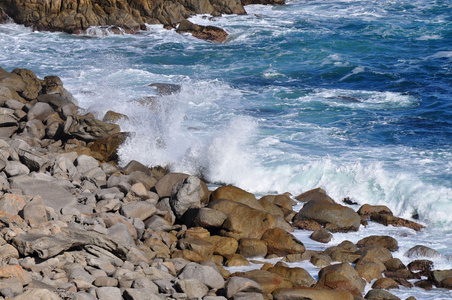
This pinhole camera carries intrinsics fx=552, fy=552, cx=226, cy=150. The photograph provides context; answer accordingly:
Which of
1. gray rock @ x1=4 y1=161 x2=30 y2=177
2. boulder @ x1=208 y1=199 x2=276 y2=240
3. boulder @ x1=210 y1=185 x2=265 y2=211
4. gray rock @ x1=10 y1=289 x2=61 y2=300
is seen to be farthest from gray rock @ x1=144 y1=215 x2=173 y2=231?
gray rock @ x1=10 y1=289 x2=61 y2=300

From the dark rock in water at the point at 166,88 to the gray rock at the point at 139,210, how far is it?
903 centimetres

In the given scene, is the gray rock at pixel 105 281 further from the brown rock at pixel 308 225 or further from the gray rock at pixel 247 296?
the brown rock at pixel 308 225

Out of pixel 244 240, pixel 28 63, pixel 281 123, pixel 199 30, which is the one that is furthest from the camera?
pixel 199 30

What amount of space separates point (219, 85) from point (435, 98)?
743 cm

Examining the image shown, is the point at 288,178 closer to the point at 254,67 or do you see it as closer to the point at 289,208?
the point at 289,208

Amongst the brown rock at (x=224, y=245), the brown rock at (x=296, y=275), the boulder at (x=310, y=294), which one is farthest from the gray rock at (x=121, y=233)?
the boulder at (x=310, y=294)

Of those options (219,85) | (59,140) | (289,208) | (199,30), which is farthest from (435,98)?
(199,30)

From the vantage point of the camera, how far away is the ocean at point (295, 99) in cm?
1250

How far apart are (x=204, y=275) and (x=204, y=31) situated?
2251cm

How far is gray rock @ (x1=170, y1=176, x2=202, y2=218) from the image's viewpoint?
32.2 ft

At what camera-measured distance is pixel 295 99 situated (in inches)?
739

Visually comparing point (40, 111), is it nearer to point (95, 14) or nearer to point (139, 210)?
point (139, 210)

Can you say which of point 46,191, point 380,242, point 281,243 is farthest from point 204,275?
point 380,242

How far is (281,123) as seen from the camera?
53.3ft
